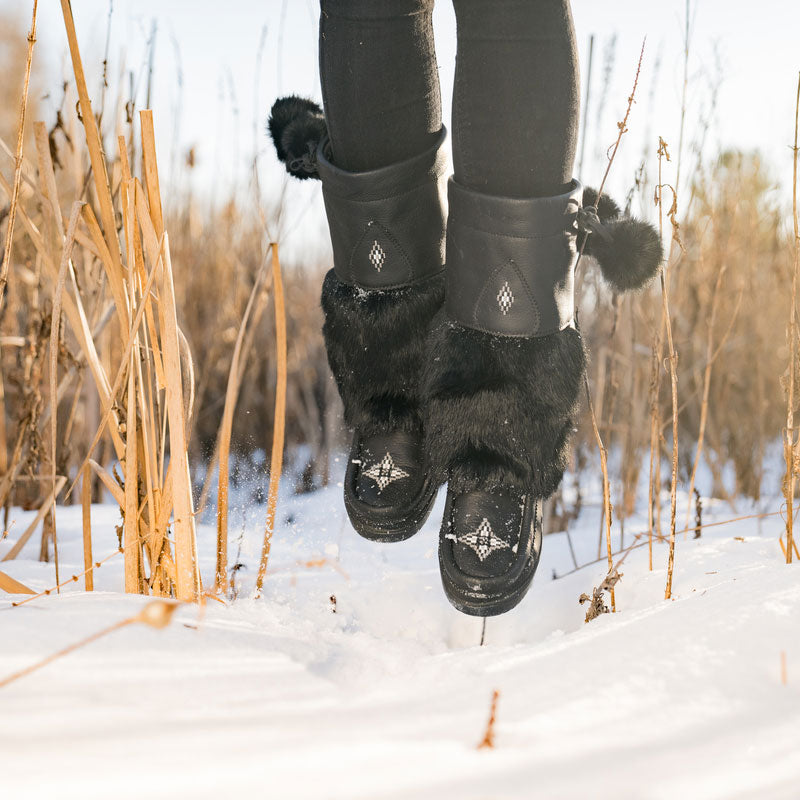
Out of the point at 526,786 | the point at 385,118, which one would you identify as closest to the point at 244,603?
the point at 526,786

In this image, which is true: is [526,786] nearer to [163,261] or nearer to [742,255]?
[163,261]

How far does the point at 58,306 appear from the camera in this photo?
82cm

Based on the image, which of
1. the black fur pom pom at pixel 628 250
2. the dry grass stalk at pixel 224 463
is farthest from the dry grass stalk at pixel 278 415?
the black fur pom pom at pixel 628 250

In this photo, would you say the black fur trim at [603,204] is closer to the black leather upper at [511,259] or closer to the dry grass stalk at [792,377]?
the black leather upper at [511,259]

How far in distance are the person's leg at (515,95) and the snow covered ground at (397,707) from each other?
0.52 m

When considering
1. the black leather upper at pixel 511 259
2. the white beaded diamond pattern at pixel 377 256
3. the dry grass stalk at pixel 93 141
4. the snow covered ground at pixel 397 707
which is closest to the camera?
the snow covered ground at pixel 397 707

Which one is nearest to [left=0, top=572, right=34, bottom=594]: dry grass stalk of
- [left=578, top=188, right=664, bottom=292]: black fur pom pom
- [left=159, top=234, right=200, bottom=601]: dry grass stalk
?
[left=159, top=234, right=200, bottom=601]: dry grass stalk

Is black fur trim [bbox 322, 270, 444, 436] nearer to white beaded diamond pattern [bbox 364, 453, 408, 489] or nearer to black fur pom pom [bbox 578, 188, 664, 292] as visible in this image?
white beaded diamond pattern [bbox 364, 453, 408, 489]

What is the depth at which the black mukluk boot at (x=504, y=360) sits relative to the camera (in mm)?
905

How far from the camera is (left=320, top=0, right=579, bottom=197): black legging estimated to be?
0.83 meters

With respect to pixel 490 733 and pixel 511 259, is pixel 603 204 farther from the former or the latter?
pixel 490 733

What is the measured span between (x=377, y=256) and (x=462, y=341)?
6.8 inches

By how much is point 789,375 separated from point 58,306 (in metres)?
0.85

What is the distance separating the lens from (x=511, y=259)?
902 mm
